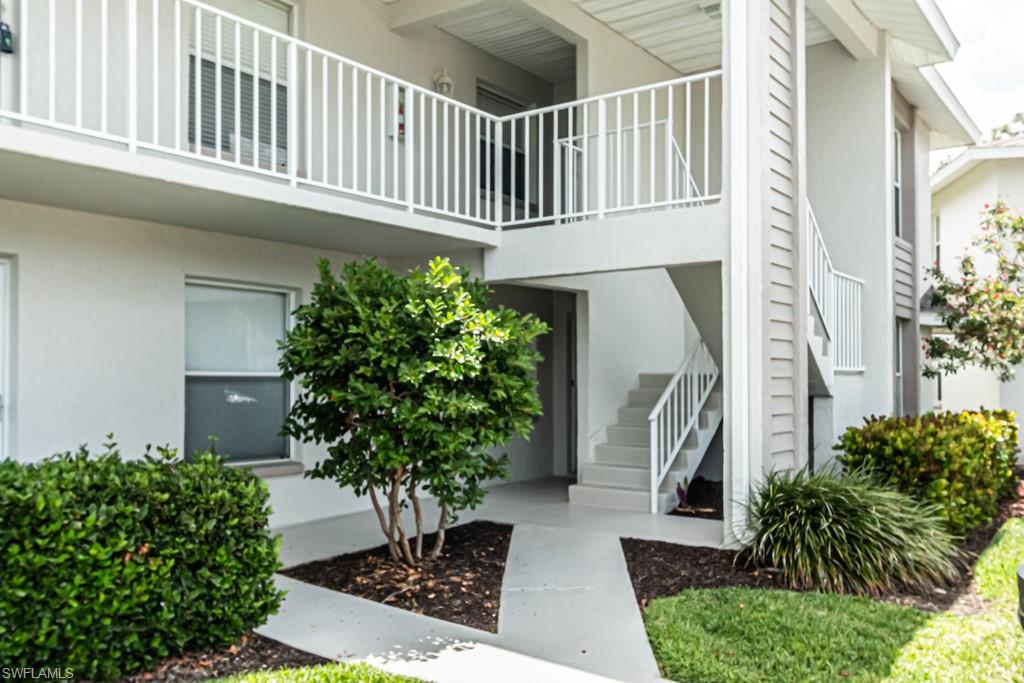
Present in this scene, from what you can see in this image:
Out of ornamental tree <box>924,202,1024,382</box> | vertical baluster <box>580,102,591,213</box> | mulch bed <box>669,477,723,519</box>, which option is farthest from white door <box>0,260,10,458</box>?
ornamental tree <box>924,202,1024,382</box>

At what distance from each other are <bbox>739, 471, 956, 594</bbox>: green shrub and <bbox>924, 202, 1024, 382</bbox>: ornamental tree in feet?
19.1

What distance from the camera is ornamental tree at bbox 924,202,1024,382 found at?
1101 cm

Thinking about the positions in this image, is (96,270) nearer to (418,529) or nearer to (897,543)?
(418,529)

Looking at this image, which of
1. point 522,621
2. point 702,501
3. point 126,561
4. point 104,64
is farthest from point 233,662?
point 702,501

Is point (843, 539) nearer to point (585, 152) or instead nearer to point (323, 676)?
point (323, 676)

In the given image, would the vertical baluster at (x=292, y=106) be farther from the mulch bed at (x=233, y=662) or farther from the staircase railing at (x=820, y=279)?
the staircase railing at (x=820, y=279)

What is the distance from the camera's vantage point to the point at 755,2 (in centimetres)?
691

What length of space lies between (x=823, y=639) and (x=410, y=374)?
3016 millimetres

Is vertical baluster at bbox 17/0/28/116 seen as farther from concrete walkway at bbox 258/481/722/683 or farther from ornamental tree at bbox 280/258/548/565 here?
concrete walkway at bbox 258/481/722/683

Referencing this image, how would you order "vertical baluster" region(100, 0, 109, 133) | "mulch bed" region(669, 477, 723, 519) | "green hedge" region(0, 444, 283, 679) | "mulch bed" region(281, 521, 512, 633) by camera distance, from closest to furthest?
"green hedge" region(0, 444, 283, 679) < "vertical baluster" region(100, 0, 109, 133) < "mulch bed" region(281, 521, 512, 633) < "mulch bed" region(669, 477, 723, 519)

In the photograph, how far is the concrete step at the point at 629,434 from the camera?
9.33 meters

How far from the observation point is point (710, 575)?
241 inches

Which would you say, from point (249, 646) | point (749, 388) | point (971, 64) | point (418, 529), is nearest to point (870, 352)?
point (749, 388)

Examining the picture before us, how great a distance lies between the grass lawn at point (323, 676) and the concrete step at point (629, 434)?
18.2ft
